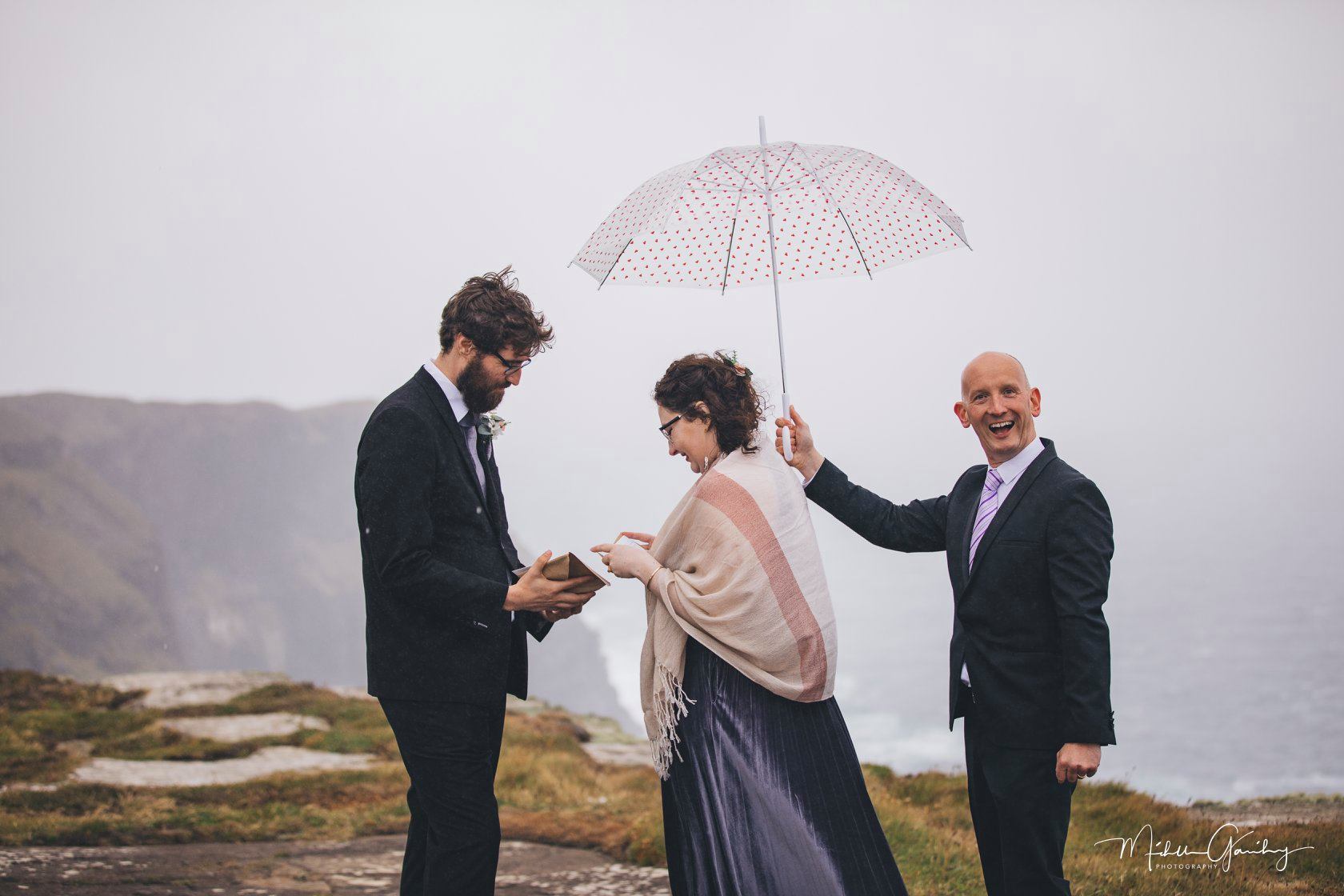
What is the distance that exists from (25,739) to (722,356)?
8014 mm

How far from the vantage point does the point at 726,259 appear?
141 inches

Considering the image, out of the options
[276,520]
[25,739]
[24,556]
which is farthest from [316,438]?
[25,739]

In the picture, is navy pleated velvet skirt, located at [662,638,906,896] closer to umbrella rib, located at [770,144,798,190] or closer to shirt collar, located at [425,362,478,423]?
shirt collar, located at [425,362,478,423]

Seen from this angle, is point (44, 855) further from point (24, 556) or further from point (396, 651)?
point (24, 556)

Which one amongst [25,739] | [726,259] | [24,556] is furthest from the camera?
[24,556]

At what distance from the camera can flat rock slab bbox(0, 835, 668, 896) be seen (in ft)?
14.5

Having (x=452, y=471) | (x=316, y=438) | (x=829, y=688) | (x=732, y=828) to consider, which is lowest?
(x=732, y=828)

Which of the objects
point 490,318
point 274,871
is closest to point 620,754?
point 274,871

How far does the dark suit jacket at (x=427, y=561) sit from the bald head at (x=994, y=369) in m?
1.40

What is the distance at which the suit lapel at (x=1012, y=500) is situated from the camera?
9.42 ft

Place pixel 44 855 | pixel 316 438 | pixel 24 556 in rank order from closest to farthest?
1. pixel 44 855
2. pixel 24 556
3. pixel 316 438

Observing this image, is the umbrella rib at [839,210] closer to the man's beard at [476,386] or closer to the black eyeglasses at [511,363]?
the black eyeglasses at [511,363]

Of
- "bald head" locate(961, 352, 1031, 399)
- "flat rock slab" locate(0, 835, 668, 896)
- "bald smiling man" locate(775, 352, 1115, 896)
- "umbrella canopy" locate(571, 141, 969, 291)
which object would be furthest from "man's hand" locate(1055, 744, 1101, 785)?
"flat rock slab" locate(0, 835, 668, 896)

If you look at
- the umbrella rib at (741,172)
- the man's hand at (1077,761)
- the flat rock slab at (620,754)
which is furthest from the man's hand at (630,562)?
the flat rock slab at (620,754)
